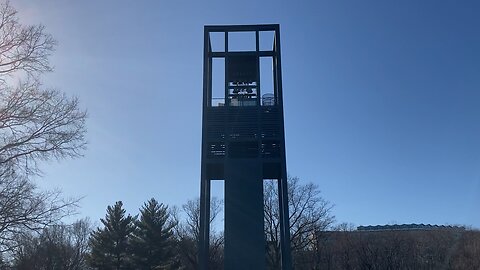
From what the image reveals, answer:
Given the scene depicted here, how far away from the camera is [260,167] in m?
24.2

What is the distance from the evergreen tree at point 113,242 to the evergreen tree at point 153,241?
82 centimetres

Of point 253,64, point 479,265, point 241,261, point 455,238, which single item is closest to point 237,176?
point 241,261

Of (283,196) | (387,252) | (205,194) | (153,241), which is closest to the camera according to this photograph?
(283,196)

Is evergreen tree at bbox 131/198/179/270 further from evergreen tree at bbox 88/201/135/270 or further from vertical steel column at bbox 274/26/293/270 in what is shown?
vertical steel column at bbox 274/26/293/270

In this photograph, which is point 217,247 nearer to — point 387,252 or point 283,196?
point 387,252

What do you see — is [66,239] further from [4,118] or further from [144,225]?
[4,118]

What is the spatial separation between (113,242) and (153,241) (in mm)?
3519

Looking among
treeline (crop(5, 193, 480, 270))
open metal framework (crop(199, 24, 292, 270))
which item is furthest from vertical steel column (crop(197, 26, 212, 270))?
treeline (crop(5, 193, 480, 270))

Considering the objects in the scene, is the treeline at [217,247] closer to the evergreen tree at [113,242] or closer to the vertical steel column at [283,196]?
the evergreen tree at [113,242]

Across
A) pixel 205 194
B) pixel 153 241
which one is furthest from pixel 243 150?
pixel 153 241

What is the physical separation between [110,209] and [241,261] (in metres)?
24.7

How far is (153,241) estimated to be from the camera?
1688 inches

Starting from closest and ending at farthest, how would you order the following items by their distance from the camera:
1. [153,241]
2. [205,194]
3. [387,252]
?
1. [205,194]
2. [153,241]
3. [387,252]

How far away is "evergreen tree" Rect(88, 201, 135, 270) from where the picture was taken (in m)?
42.4
